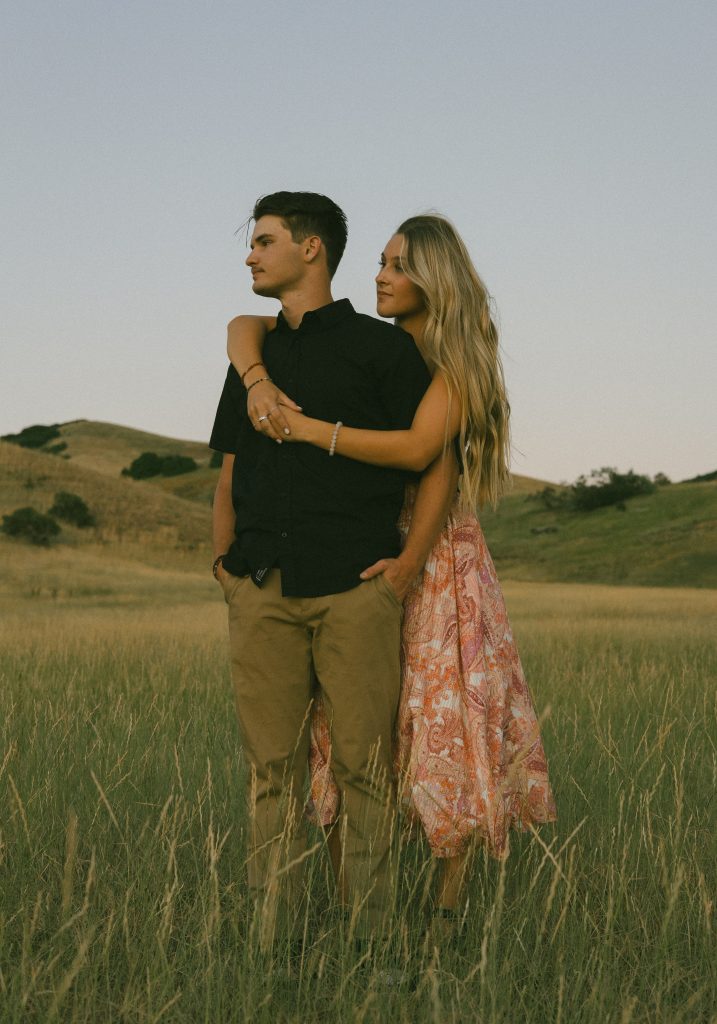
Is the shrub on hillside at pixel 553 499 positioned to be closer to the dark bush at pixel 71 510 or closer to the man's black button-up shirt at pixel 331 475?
the dark bush at pixel 71 510

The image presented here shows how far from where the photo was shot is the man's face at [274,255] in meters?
3.15

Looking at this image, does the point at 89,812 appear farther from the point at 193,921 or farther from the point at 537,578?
the point at 537,578

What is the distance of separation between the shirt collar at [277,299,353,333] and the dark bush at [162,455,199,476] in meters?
86.1

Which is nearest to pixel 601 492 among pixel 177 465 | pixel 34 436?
pixel 177 465

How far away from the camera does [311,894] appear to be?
3412 mm

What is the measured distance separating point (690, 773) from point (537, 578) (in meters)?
41.4

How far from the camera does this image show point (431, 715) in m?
3.09

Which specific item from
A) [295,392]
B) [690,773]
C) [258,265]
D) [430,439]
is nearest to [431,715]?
[430,439]

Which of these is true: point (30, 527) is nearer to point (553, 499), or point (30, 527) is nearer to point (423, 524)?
point (423, 524)

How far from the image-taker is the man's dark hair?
124 inches

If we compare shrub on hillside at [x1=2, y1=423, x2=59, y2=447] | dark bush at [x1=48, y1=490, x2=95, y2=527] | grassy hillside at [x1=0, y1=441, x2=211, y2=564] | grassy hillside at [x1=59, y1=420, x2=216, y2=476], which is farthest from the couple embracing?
shrub on hillside at [x1=2, y1=423, x2=59, y2=447]

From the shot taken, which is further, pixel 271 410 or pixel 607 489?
pixel 607 489

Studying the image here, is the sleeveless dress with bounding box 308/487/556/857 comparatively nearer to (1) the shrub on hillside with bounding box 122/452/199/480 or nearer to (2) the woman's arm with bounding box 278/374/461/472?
(2) the woman's arm with bounding box 278/374/461/472

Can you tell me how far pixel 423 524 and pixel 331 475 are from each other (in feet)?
1.02
